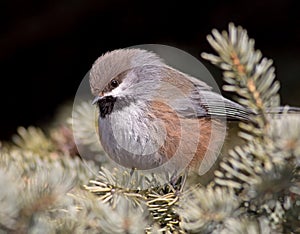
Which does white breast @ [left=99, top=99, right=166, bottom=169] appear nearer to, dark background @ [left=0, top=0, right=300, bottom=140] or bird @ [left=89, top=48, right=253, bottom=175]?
bird @ [left=89, top=48, right=253, bottom=175]

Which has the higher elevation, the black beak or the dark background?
the dark background

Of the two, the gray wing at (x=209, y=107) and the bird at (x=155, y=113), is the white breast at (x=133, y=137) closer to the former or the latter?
the bird at (x=155, y=113)

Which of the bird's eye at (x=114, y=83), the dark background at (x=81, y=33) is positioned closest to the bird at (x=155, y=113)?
the bird's eye at (x=114, y=83)

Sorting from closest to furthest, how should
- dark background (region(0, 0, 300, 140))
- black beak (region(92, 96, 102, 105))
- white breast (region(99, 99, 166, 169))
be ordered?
1. white breast (region(99, 99, 166, 169))
2. black beak (region(92, 96, 102, 105))
3. dark background (region(0, 0, 300, 140))

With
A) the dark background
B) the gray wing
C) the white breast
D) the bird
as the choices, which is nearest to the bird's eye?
the bird

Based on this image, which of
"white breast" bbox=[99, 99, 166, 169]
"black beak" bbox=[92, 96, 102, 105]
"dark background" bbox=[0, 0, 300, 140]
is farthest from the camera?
"dark background" bbox=[0, 0, 300, 140]

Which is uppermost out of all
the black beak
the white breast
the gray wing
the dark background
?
the dark background

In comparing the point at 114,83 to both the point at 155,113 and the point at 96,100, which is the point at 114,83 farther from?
the point at 155,113

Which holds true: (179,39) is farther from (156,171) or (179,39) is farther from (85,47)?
(156,171)
